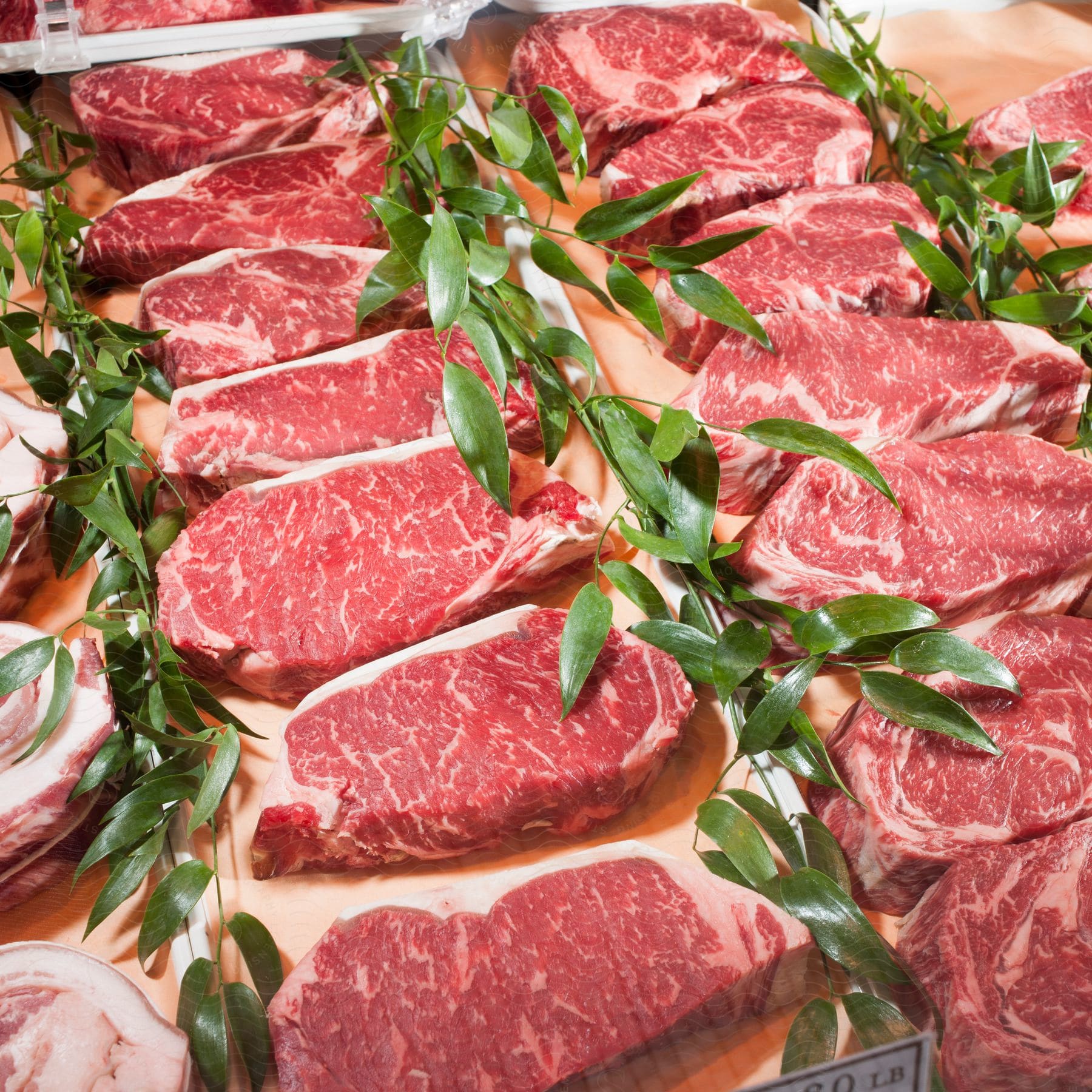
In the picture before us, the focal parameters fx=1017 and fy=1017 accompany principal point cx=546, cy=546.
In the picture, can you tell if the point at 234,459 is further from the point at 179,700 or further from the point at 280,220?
the point at 280,220

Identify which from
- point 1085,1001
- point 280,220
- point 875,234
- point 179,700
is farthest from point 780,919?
point 280,220

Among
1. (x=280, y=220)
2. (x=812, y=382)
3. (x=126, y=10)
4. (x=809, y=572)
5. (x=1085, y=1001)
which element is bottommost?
(x=1085, y=1001)

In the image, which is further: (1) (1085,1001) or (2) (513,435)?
(2) (513,435)

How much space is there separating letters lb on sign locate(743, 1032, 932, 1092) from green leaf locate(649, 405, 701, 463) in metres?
0.69

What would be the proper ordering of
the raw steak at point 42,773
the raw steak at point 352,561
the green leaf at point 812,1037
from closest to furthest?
the green leaf at point 812,1037 < the raw steak at point 42,773 < the raw steak at point 352,561

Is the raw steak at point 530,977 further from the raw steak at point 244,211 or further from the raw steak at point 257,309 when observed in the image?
the raw steak at point 244,211

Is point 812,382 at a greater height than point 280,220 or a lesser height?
lesser

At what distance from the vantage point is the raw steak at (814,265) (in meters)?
1.82

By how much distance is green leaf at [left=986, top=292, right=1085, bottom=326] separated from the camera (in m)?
1.72

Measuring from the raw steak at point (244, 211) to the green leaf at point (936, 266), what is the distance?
3.21ft

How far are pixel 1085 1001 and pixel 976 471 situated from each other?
0.79 m

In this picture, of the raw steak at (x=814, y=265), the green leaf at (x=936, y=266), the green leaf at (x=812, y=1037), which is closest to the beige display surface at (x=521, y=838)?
the green leaf at (x=812, y=1037)

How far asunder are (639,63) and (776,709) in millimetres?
1613

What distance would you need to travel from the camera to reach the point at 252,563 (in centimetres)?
147
